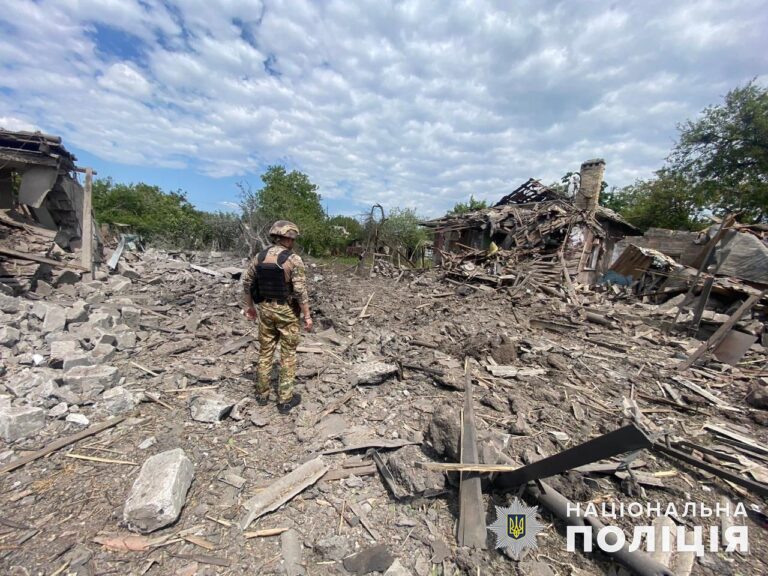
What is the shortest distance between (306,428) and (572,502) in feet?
8.89

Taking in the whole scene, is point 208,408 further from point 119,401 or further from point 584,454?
point 584,454

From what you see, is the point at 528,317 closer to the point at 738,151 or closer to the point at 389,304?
the point at 389,304

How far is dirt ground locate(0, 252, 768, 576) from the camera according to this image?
2275mm

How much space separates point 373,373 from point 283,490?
6.79 feet

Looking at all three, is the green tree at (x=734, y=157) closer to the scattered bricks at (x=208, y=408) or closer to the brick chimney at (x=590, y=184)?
the brick chimney at (x=590, y=184)

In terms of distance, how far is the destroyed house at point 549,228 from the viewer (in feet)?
43.6

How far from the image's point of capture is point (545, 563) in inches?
88.8

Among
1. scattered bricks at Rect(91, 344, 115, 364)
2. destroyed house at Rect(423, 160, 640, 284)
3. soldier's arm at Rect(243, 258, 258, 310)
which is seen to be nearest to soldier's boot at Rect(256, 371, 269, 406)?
soldier's arm at Rect(243, 258, 258, 310)

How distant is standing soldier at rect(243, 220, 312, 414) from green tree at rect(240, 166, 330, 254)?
12.5 metres

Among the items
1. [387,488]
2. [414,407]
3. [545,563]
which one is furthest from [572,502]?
[414,407]

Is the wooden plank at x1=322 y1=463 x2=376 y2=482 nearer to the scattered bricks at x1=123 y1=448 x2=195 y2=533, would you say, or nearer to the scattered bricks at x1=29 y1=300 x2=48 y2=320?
the scattered bricks at x1=123 y1=448 x2=195 y2=533


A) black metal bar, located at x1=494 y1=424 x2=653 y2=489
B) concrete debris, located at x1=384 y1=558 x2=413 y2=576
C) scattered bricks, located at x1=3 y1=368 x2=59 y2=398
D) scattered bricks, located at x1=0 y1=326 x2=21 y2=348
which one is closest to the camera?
black metal bar, located at x1=494 y1=424 x2=653 y2=489

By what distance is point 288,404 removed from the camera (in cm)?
406

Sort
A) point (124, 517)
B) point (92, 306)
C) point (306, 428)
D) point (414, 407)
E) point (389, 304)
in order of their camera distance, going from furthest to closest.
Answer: point (389, 304) → point (92, 306) → point (414, 407) → point (306, 428) → point (124, 517)
